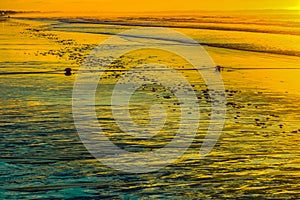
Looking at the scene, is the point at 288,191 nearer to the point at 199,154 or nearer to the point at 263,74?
the point at 199,154

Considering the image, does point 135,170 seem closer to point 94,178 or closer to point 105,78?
point 94,178

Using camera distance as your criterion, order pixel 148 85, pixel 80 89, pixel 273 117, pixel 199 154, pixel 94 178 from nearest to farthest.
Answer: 1. pixel 94 178
2. pixel 199 154
3. pixel 273 117
4. pixel 80 89
5. pixel 148 85

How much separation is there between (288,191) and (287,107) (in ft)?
32.6

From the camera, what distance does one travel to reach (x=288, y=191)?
37.7 feet

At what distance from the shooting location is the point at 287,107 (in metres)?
21.1

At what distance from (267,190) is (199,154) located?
9.55 ft

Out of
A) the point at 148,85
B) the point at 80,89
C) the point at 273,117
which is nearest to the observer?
the point at 273,117

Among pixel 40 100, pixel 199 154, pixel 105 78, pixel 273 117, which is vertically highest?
pixel 105 78

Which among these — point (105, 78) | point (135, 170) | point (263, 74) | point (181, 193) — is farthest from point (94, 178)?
point (263, 74)

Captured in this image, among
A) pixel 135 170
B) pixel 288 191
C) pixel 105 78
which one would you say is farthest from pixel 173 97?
pixel 288 191

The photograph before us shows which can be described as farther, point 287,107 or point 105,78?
point 105,78

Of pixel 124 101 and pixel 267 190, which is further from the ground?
pixel 124 101

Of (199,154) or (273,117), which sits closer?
(199,154)

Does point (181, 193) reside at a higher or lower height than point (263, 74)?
lower
